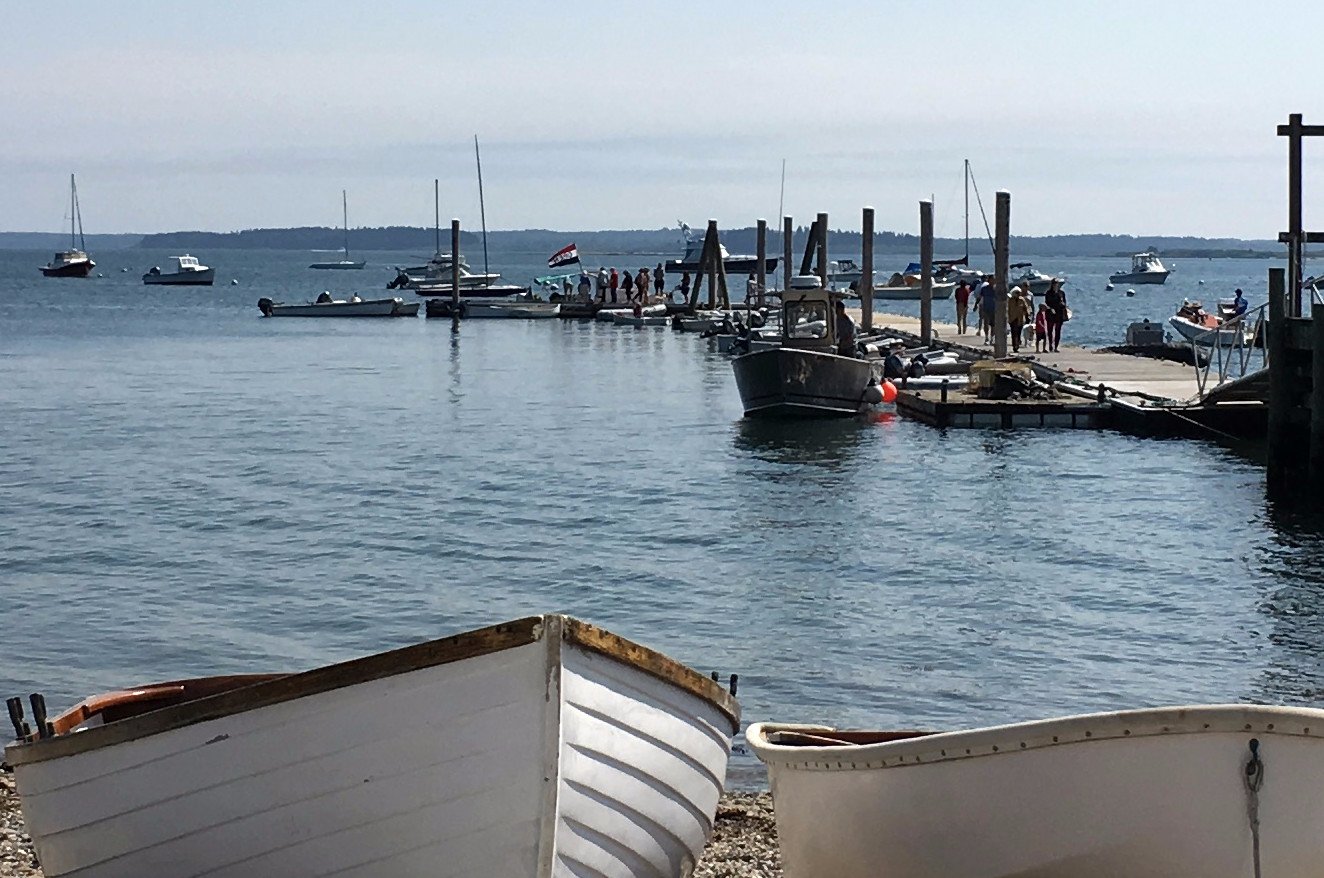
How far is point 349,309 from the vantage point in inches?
3339

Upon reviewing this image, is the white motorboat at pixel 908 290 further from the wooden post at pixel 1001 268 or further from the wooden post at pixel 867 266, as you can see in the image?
the wooden post at pixel 1001 268

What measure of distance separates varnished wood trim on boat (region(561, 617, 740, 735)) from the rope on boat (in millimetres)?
2097

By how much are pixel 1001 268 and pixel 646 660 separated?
33737mm

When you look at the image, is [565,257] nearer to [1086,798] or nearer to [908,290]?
[908,290]

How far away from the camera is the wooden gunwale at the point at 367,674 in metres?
6.68

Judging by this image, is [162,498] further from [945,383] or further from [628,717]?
[628,717]

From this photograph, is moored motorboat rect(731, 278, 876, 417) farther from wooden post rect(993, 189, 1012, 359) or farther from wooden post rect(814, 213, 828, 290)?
wooden post rect(814, 213, 828, 290)

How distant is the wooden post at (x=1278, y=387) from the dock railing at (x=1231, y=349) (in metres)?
0.41

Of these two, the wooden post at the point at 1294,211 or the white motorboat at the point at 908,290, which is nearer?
the wooden post at the point at 1294,211

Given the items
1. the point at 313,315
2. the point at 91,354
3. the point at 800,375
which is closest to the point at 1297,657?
the point at 800,375

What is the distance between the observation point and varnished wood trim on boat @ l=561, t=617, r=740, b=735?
6730mm

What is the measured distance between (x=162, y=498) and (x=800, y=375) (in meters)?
12.1

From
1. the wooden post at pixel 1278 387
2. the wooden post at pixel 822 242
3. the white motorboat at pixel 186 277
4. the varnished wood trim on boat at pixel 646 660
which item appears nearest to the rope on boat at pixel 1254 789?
the varnished wood trim on boat at pixel 646 660

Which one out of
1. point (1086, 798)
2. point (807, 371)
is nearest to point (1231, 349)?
point (807, 371)
